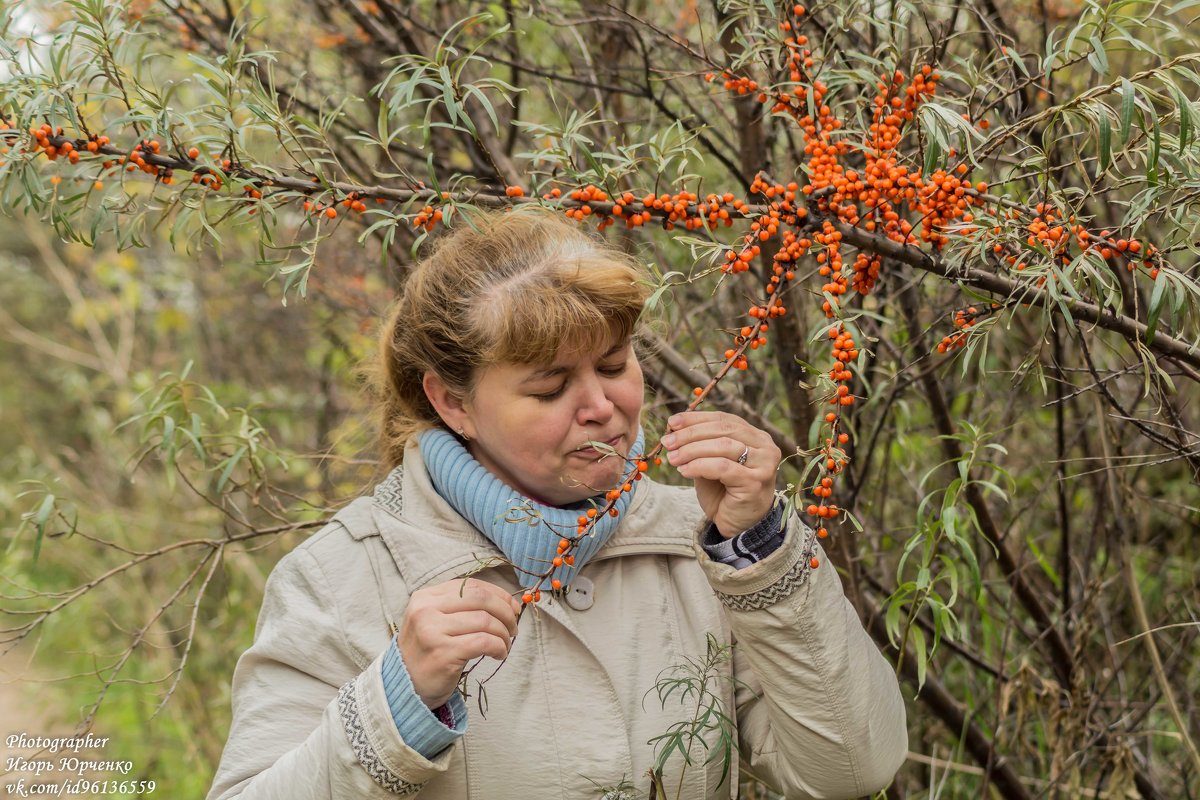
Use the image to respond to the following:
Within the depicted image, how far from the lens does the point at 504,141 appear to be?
3.32m

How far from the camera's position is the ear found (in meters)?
1.99

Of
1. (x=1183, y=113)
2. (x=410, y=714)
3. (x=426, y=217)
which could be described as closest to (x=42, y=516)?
(x=410, y=714)

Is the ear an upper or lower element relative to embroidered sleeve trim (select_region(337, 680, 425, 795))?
upper

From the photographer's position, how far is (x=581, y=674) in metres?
1.86

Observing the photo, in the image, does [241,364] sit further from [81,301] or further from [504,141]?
[504,141]

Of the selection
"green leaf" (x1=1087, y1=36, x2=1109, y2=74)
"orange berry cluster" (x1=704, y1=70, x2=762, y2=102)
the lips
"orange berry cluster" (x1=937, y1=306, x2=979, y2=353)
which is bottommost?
the lips

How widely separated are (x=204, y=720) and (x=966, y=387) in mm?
3231

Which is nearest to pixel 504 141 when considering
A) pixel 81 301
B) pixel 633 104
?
pixel 633 104

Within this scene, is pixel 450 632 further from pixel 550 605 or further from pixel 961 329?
pixel 961 329

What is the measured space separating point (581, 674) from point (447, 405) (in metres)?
0.56

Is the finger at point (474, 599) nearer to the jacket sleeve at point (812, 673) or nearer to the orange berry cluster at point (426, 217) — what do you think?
the jacket sleeve at point (812, 673)

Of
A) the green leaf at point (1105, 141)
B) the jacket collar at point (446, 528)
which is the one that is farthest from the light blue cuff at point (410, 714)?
the green leaf at point (1105, 141)

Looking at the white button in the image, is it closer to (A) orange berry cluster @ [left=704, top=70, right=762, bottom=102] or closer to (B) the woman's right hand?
(B) the woman's right hand

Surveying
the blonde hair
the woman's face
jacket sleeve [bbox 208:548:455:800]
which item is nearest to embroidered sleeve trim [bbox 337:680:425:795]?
jacket sleeve [bbox 208:548:455:800]
